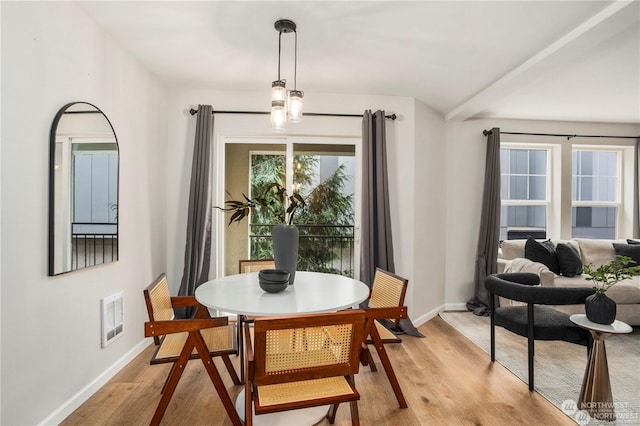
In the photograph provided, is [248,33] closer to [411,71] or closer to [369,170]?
[411,71]

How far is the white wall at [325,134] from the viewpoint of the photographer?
3725 mm

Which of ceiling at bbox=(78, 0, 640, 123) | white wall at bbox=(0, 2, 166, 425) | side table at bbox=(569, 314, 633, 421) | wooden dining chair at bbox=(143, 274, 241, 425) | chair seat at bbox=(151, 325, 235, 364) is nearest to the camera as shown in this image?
white wall at bbox=(0, 2, 166, 425)

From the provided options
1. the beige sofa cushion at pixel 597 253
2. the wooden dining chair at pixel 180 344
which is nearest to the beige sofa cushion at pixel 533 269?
the beige sofa cushion at pixel 597 253

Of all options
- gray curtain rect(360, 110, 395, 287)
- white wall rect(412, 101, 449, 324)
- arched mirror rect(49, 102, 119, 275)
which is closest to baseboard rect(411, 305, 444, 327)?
white wall rect(412, 101, 449, 324)

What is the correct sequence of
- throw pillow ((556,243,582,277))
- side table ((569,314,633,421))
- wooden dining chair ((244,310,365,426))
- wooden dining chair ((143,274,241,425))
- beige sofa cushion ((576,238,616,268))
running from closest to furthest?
1. wooden dining chair ((244,310,365,426))
2. wooden dining chair ((143,274,241,425))
3. side table ((569,314,633,421))
4. throw pillow ((556,243,582,277))
5. beige sofa cushion ((576,238,616,268))

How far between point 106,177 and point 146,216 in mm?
758

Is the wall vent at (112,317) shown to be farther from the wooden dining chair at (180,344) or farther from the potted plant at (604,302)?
the potted plant at (604,302)

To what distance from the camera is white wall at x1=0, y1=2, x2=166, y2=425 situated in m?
1.74

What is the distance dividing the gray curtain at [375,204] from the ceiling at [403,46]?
43 cm

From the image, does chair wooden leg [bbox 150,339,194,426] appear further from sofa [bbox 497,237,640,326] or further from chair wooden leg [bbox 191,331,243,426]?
sofa [bbox 497,237,640,326]

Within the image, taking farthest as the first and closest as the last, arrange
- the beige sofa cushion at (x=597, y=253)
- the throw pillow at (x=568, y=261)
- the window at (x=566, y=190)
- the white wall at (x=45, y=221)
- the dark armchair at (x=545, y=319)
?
1. the window at (x=566, y=190)
2. the beige sofa cushion at (x=597, y=253)
3. the throw pillow at (x=568, y=261)
4. the dark armchair at (x=545, y=319)
5. the white wall at (x=45, y=221)

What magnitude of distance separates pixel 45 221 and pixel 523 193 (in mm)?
5204

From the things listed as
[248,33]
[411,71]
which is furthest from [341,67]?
[248,33]

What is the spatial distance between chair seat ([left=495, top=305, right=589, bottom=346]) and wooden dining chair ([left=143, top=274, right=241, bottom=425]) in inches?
74.4
